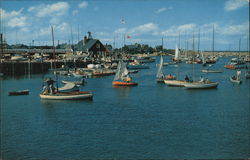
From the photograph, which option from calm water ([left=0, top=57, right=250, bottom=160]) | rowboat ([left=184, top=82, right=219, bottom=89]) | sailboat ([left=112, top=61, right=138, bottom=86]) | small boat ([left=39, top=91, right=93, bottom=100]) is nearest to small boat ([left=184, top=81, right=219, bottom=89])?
rowboat ([left=184, top=82, right=219, bottom=89])

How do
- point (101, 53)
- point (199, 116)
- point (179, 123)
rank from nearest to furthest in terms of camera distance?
point (179, 123) → point (199, 116) → point (101, 53)

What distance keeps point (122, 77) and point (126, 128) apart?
114 feet

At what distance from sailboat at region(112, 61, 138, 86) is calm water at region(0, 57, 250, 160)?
1390cm

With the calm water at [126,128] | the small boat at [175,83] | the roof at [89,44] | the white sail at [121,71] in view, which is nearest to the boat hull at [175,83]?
the small boat at [175,83]

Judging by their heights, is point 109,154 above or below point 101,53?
below

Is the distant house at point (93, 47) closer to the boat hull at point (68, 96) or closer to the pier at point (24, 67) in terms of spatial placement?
the pier at point (24, 67)

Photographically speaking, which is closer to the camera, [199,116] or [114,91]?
[199,116]

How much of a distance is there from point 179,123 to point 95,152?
11323 millimetres

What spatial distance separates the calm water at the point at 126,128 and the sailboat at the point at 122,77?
13.9 meters

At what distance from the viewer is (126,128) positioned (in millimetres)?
29781

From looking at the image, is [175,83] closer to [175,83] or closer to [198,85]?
[175,83]

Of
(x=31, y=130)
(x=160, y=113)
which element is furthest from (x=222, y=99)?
(x=31, y=130)

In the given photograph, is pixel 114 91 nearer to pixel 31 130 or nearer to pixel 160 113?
pixel 160 113

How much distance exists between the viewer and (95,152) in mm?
23516
